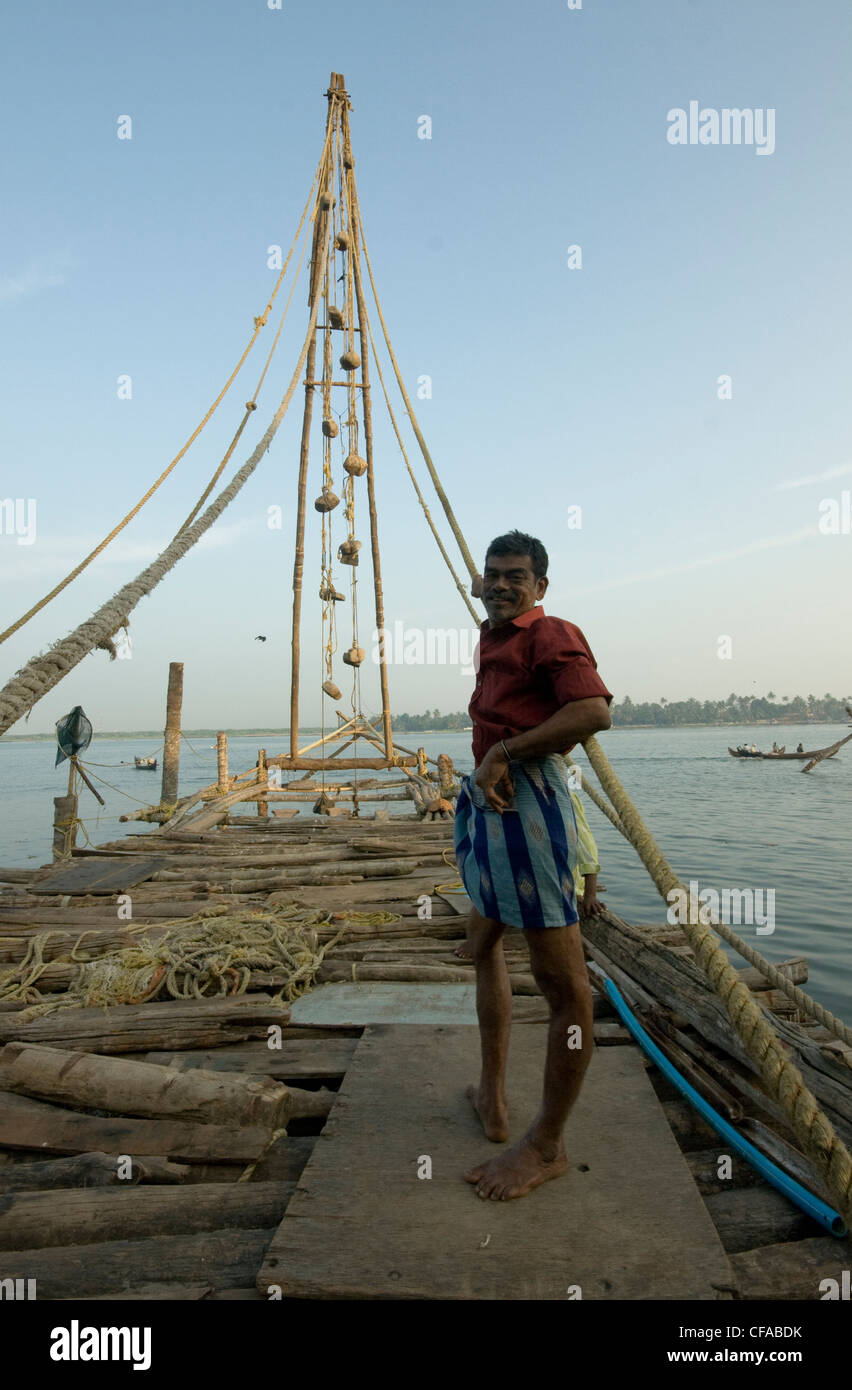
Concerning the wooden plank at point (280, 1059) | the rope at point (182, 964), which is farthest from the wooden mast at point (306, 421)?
the wooden plank at point (280, 1059)

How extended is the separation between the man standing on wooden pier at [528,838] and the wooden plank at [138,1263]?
2.28 feet

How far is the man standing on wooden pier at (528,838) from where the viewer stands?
2.14 m

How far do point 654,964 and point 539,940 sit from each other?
1.68 meters

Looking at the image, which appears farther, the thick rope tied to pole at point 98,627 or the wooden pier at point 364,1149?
the thick rope tied to pole at point 98,627

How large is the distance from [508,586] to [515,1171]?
72.2 inches

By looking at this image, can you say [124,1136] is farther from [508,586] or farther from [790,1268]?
[508,586]

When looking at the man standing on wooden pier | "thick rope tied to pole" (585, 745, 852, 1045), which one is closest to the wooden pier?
the man standing on wooden pier

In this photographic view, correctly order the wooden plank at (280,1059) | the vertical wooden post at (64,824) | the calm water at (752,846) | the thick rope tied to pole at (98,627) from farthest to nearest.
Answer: the vertical wooden post at (64,824) < the calm water at (752,846) < the thick rope tied to pole at (98,627) < the wooden plank at (280,1059)

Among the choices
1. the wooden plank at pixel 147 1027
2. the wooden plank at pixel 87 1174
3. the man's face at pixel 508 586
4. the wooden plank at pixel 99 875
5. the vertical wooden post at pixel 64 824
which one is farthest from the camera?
the vertical wooden post at pixel 64 824

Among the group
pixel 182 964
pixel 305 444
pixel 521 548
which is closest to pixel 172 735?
pixel 305 444

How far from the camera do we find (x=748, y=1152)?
2.28 meters

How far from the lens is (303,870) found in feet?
21.9

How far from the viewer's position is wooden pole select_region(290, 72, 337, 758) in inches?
444

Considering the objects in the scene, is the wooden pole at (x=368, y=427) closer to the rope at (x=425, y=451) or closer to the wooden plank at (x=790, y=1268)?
the rope at (x=425, y=451)
